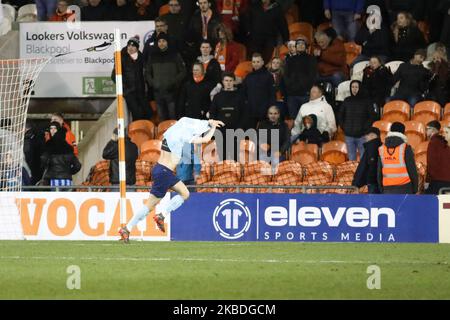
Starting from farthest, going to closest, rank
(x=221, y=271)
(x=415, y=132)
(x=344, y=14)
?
(x=344, y=14) → (x=415, y=132) → (x=221, y=271)

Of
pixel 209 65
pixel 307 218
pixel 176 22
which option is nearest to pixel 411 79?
pixel 209 65

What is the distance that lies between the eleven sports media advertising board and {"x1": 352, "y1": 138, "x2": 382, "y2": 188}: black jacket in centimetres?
75

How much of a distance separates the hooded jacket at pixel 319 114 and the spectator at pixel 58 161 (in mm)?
4146

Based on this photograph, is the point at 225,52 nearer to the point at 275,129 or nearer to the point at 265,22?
the point at 265,22

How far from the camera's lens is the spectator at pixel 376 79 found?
21.5 meters

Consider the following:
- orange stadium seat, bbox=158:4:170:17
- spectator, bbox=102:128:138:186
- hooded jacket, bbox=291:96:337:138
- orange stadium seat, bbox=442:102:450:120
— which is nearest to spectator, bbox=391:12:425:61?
orange stadium seat, bbox=442:102:450:120

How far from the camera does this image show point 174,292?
10.2 meters

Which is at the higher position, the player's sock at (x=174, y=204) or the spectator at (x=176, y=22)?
the spectator at (x=176, y=22)

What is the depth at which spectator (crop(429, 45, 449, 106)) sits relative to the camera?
21.7 metres

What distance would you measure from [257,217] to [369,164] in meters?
2.16

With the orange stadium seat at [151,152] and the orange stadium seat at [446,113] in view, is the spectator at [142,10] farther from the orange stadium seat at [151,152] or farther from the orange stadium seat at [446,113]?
the orange stadium seat at [446,113]

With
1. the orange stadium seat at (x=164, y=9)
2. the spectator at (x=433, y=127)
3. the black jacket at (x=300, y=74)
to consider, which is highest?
the orange stadium seat at (x=164, y=9)

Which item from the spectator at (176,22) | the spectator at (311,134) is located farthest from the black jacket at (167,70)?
the spectator at (311,134)

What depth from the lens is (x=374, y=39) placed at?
2256 centimetres
